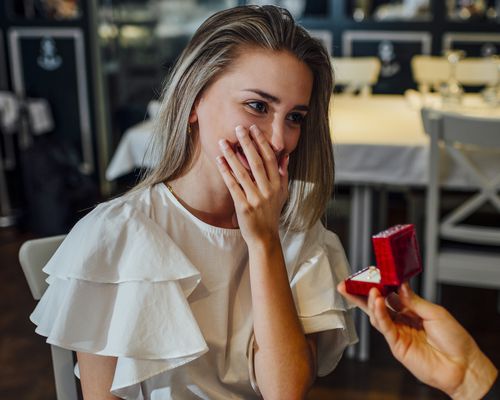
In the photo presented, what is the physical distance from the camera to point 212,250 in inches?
46.5

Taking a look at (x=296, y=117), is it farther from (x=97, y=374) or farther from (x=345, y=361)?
(x=345, y=361)

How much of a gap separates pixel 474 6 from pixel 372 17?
0.66 metres

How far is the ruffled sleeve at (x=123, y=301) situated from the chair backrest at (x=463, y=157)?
1.31 meters

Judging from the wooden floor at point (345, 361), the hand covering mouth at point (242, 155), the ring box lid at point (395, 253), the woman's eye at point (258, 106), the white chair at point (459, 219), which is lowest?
the wooden floor at point (345, 361)

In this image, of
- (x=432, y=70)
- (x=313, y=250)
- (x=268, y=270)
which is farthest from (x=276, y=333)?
(x=432, y=70)

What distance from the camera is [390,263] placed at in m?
0.84

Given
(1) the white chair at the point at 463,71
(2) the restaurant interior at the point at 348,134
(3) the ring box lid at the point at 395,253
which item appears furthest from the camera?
(1) the white chair at the point at 463,71

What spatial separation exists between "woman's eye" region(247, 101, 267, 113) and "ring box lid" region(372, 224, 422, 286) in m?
0.32

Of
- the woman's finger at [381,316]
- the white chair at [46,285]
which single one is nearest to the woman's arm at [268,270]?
the woman's finger at [381,316]

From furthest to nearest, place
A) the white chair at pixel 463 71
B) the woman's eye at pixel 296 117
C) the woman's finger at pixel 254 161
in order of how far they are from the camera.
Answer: the white chair at pixel 463 71, the woman's eye at pixel 296 117, the woman's finger at pixel 254 161

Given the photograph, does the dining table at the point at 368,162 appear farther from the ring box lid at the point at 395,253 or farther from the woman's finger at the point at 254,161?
the ring box lid at the point at 395,253

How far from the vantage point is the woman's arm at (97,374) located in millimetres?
1075

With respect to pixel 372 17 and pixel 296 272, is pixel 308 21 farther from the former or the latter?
pixel 296 272

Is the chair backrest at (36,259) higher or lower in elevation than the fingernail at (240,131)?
lower
